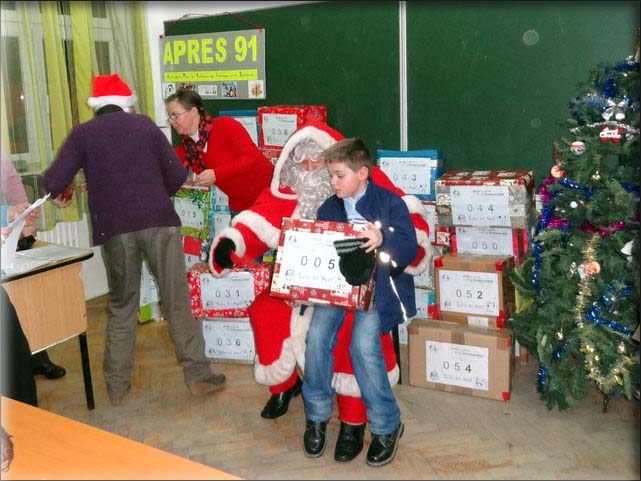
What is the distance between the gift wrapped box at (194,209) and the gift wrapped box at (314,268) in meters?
1.63

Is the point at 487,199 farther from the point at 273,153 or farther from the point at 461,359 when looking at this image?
the point at 273,153

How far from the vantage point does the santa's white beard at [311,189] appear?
9.85ft

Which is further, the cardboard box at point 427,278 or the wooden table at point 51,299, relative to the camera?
the cardboard box at point 427,278

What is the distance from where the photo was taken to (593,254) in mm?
2973

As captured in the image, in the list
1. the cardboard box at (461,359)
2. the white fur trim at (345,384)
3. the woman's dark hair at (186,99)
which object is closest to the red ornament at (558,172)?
the cardboard box at (461,359)

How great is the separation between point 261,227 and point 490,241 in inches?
50.7

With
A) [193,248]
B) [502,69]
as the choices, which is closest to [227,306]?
[193,248]

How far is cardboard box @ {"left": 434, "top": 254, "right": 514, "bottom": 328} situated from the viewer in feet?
11.3

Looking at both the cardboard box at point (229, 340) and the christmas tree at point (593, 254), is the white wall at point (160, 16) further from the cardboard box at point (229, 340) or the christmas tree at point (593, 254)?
the christmas tree at point (593, 254)

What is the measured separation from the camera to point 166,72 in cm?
503

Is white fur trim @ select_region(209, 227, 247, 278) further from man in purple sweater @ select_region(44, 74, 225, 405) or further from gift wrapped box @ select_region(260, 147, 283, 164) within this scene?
gift wrapped box @ select_region(260, 147, 283, 164)

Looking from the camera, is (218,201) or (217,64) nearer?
(218,201)

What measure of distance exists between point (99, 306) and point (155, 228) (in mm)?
1943

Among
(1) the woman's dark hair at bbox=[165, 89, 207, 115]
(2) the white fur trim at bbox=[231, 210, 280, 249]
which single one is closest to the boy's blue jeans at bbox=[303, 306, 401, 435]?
(2) the white fur trim at bbox=[231, 210, 280, 249]
